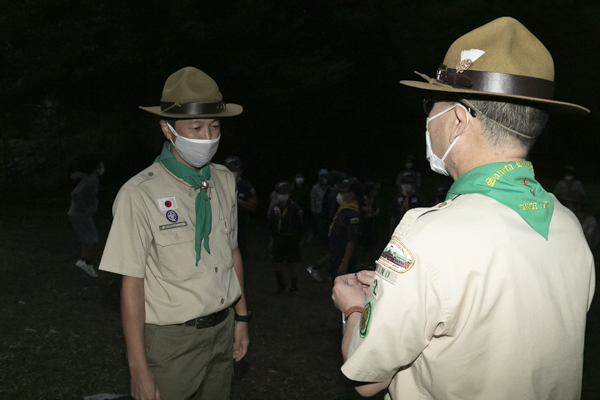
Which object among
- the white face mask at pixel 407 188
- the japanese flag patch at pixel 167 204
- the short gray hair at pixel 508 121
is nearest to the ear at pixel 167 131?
the japanese flag patch at pixel 167 204

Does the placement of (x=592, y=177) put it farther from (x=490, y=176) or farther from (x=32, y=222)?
(x=490, y=176)

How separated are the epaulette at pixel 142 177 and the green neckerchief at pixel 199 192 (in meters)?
0.06

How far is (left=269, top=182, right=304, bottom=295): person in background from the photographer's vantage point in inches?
329

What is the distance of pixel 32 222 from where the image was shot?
584 inches

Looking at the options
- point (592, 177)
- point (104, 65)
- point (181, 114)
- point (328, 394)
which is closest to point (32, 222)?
point (104, 65)

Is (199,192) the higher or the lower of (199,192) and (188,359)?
the higher

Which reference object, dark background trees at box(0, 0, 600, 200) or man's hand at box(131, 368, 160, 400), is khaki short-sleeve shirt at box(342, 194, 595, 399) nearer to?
man's hand at box(131, 368, 160, 400)

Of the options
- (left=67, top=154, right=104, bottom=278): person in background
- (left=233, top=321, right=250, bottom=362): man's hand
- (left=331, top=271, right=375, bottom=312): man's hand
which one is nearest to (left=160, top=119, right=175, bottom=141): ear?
(left=233, top=321, right=250, bottom=362): man's hand

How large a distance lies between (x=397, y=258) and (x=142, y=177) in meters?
1.82

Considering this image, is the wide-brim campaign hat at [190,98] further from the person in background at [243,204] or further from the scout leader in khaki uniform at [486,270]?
the person in background at [243,204]

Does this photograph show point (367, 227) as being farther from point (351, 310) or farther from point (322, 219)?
point (351, 310)

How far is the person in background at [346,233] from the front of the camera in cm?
706

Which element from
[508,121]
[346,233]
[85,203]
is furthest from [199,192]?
[85,203]

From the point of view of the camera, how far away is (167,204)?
9.38ft
